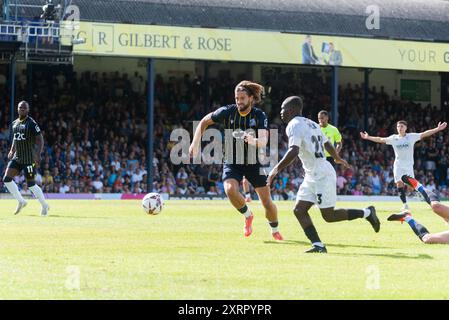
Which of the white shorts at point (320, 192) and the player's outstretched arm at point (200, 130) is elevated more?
the player's outstretched arm at point (200, 130)

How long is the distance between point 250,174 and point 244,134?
825 millimetres

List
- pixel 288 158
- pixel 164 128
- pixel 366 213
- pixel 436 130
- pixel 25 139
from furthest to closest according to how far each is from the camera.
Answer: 1. pixel 164 128
2. pixel 25 139
3. pixel 436 130
4. pixel 366 213
5. pixel 288 158

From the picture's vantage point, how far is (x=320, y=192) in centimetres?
1438

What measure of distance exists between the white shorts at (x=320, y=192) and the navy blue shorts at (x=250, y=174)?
192 cm

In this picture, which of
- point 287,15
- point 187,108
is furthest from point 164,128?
point 287,15

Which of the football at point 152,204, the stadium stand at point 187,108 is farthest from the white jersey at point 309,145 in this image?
the stadium stand at point 187,108

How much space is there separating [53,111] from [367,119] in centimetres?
1460

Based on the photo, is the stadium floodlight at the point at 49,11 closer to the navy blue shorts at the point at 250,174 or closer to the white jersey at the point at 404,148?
the white jersey at the point at 404,148

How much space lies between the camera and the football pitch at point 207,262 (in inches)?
404

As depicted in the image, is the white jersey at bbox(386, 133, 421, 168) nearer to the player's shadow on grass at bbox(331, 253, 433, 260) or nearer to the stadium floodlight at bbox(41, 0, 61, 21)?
the player's shadow on grass at bbox(331, 253, 433, 260)

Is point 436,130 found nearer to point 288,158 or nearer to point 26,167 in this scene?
point 26,167

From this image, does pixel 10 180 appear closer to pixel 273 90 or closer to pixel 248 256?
pixel 248 256

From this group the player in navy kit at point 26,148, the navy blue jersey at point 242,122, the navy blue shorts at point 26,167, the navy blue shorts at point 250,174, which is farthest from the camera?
the navy blue shorts at point 26,167

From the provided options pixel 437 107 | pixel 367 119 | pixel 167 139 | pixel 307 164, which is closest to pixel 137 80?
pixel 167 139
